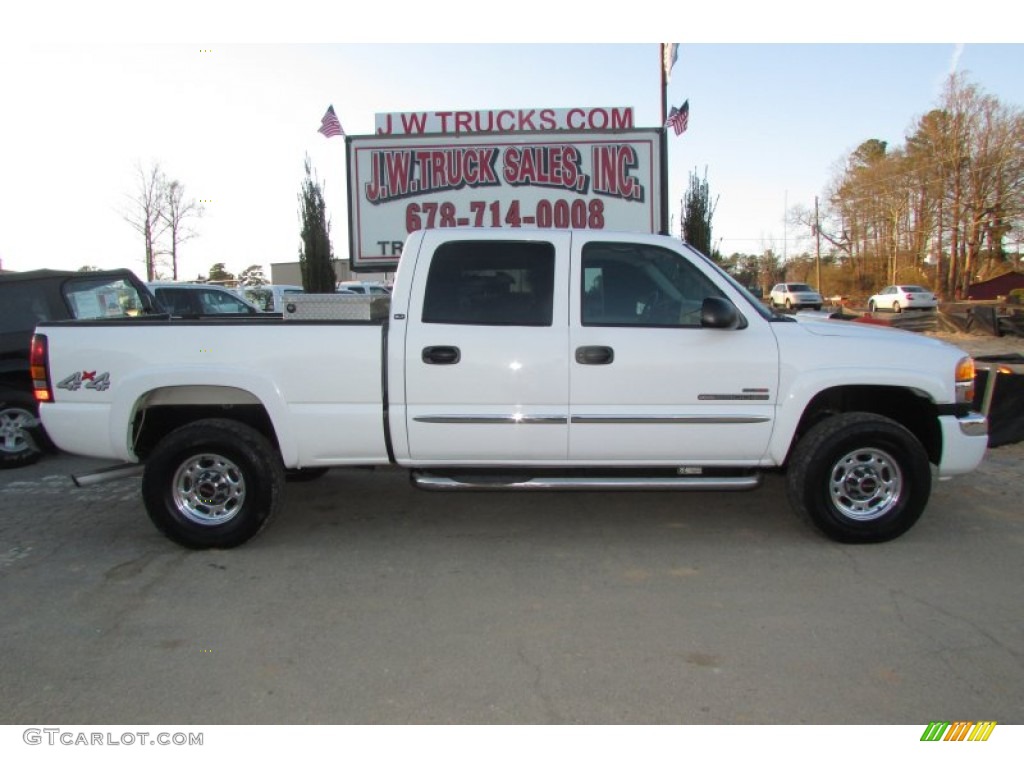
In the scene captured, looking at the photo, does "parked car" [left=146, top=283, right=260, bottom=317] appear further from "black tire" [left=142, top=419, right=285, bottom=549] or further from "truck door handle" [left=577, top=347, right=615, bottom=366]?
"truck door handle" [left=577, top=347, right=615, bottom=366]

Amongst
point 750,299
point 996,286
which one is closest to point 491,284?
point 750,299

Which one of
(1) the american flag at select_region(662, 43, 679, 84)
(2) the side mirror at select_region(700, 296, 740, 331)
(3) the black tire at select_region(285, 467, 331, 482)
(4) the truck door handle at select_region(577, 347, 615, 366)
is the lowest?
(3) the black tire at select_region(285, 467, 331, 482)

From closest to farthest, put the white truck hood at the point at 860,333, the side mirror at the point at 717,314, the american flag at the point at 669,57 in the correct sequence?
1. the side mirror at the point at 717,314
2. the white truck hood at the point at 860,333
3. the american flag at the point at 669,57

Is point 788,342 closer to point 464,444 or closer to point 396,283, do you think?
point 464,444

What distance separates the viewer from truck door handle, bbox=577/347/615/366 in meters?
4.51

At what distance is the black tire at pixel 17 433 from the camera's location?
705 cm

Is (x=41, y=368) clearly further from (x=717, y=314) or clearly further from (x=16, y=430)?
(x=717, y=314)

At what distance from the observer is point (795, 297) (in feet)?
147

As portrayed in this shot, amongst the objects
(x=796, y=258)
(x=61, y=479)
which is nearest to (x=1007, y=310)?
(x=61, y=479)

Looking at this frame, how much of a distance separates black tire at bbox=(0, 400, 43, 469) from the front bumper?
25.3ft

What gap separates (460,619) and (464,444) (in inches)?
46.9

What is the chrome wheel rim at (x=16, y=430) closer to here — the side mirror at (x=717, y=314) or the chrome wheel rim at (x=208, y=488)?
the chrome wheel rim at (x=208, y=488)

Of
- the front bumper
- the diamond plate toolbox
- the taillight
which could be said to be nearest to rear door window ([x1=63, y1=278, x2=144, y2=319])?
the taillight

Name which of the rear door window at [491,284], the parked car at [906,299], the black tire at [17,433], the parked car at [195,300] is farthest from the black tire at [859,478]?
the parked car at [906,299]
